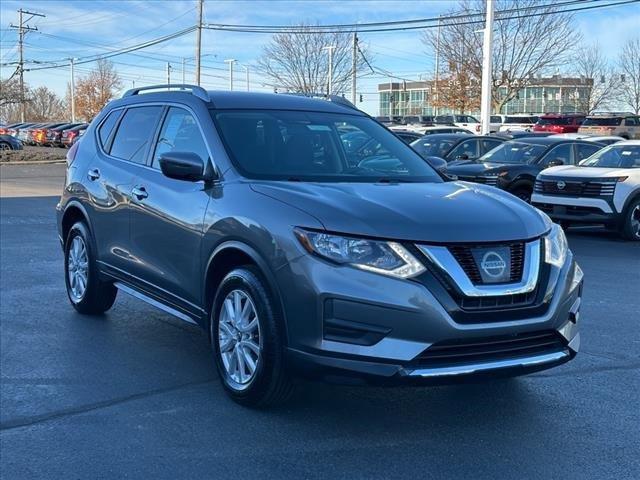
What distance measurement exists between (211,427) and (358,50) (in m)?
49.9

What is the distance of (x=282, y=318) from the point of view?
160 inches

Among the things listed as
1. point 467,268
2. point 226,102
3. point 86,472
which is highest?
point 226,102

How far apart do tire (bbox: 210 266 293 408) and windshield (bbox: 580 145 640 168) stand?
10.4 meters

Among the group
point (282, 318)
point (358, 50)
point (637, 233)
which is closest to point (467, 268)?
point (282, 318)

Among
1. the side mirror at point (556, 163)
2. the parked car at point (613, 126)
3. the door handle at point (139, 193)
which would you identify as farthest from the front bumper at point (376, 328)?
the parked car at point (613, 126)

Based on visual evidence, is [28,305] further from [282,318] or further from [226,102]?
[282,318]

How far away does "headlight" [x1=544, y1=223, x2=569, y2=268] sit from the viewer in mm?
4227

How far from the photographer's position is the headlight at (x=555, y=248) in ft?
13.9

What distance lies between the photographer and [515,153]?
1505 centimetres

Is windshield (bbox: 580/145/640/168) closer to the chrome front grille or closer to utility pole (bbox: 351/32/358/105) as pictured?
the chrome front grille

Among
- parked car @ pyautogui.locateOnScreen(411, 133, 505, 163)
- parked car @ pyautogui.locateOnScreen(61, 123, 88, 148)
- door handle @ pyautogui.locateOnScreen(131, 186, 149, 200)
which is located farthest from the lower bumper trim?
parked car @ pyautogui.locateOnScreen(61, 123, 88, 148)

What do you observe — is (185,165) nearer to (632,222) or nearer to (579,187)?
(579,187)

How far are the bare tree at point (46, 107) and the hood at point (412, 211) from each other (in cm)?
10856

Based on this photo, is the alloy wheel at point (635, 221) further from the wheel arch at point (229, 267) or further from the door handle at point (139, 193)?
the wheel arch at point (229, 267)
